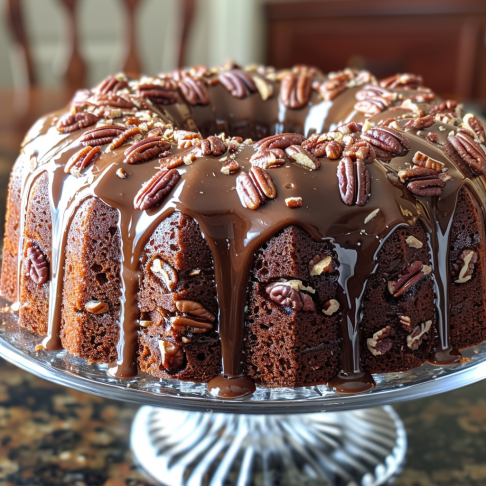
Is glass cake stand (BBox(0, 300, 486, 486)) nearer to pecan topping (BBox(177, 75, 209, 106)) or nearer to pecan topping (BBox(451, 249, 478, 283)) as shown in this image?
pecan topping (BBox(451, 249, 478, 283))

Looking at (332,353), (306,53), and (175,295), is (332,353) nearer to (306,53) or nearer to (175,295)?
(175,295)

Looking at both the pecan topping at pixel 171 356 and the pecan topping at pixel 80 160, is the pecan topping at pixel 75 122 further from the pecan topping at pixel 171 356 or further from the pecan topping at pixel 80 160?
the pecan topping at pixel 171 356

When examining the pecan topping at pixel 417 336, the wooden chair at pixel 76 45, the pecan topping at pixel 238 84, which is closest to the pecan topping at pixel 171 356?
the pecan topping at pixel 417 336

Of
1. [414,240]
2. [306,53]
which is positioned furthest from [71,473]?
[306,53]

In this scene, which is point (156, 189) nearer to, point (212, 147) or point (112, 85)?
point (212, 147)

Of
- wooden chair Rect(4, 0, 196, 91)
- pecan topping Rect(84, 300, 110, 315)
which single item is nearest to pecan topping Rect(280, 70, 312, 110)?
pecan topping Rect(84, 300, 110, 315)

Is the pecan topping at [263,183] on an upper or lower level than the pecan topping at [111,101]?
lower
